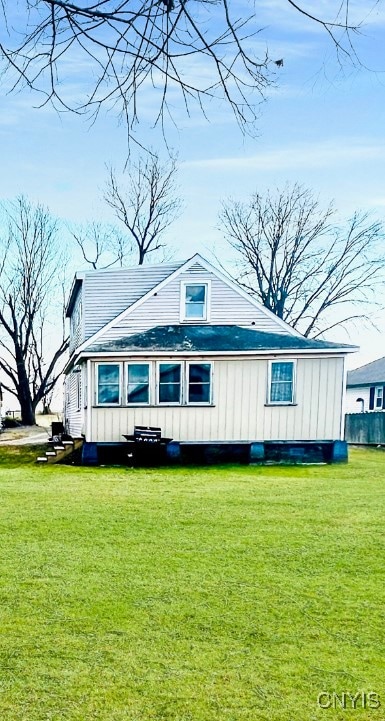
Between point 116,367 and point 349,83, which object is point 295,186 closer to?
point 116,367

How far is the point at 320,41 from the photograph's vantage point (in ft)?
8.98

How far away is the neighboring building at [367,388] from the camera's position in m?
28.2

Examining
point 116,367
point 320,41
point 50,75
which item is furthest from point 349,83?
point 116,367

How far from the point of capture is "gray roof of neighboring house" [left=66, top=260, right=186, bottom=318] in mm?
17438

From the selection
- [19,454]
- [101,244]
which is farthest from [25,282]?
[19,454]

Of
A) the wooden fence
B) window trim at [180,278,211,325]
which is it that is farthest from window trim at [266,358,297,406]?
the wooden fence

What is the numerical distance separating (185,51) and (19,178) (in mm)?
2322

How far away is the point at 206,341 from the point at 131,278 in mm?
4357

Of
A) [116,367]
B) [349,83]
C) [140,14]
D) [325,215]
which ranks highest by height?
[325,215]

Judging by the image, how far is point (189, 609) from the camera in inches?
154

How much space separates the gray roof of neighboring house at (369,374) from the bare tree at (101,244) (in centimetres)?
1696

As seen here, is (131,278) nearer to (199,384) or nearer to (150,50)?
(199,384)

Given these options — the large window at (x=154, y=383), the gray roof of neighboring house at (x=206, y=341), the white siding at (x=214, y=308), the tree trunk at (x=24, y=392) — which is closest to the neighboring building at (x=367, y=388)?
the white siding at (x=214, y=308)

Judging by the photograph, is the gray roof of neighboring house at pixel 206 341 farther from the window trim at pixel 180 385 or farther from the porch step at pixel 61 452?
the porch step at pixel 61 452
